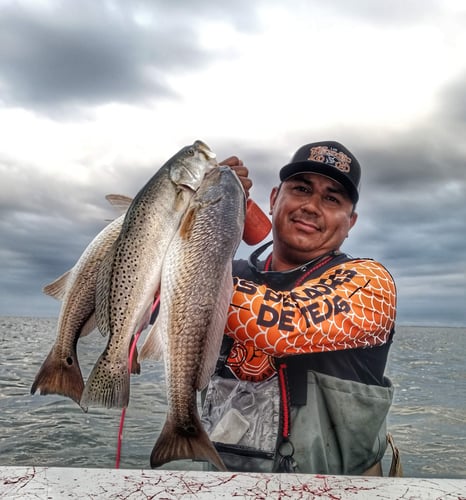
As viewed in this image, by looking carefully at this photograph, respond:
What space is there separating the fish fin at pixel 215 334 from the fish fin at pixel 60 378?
0.60m

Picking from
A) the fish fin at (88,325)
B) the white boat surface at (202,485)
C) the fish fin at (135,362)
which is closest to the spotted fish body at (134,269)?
the fish fin at (135,362)

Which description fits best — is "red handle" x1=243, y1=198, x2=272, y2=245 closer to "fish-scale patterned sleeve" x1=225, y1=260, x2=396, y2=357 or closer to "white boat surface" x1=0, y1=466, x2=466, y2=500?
"fish-scale patterned sleeve" x1=225, y1=260, x2=396, y2=357

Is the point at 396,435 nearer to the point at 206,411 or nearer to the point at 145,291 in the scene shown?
the point at 206,411

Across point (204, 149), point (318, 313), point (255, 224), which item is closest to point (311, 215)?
point (255, 224)

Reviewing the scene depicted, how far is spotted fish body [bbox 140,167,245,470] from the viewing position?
221 centimetres

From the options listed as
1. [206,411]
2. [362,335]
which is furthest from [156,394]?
[362,335]

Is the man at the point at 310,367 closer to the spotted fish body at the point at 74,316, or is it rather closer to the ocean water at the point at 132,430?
the spotted fish body at the point at 74,316

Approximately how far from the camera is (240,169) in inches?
108

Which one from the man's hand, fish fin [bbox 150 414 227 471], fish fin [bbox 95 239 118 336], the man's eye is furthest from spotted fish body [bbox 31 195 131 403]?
the man's eye

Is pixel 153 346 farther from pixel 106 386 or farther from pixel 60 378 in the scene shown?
pixel 60 378

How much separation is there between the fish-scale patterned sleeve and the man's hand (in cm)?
53

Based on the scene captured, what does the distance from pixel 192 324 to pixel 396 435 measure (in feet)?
28.0

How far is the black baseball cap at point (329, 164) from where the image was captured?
3.63 meters

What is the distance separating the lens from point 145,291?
226 cm
